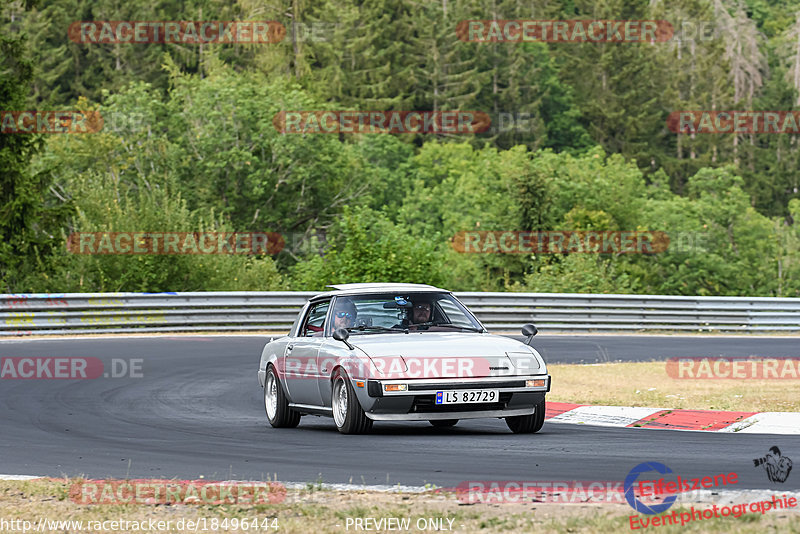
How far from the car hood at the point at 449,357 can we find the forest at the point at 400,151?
67.7 feet

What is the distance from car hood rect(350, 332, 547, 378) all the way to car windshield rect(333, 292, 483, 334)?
0.63m

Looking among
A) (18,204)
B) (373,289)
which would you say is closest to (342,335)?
(373,289)

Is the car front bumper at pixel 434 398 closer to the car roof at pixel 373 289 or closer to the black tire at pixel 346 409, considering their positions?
the black tire at pixel 346 409

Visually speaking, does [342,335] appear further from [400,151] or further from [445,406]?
[400,151]

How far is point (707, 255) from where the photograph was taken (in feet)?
187

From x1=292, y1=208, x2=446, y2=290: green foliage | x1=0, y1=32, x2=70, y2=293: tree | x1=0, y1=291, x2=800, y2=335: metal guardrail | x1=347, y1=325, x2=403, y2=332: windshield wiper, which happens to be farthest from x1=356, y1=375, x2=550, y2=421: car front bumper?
x1=0, y1=32, x2=70, y2=293: tree

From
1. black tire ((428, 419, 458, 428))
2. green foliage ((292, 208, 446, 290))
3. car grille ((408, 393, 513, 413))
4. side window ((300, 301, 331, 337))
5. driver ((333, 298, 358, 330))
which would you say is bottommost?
green foliage ((292, 208, 446, 290))

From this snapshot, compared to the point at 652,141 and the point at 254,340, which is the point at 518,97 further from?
the point at 254,340

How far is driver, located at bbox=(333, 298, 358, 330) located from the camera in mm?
12461

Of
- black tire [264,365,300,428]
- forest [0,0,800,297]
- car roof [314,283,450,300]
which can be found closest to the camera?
car roof [314,283,450,300]

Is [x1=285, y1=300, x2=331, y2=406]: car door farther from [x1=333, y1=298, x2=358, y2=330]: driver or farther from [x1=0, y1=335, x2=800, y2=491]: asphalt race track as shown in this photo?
[x1=0, y1=335, x2=800, y2=491]: asphalt race track

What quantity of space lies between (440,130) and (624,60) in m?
15.5

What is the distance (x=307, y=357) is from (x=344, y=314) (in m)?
0.58

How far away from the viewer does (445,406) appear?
Result: 1119 cm
